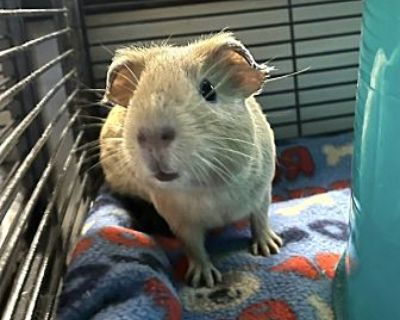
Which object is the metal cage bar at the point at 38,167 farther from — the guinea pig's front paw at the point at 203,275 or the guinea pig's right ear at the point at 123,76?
the guinea pig's front paw at the point at 203,275

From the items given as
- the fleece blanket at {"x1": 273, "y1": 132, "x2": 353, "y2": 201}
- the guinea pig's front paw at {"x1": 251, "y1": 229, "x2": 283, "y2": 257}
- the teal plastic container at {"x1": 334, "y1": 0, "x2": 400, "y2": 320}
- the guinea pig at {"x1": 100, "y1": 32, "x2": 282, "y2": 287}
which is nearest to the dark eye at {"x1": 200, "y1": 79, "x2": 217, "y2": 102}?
the guinea pig at {"x1": 100, "y1": 32, "x2": 282, "y2": 287}

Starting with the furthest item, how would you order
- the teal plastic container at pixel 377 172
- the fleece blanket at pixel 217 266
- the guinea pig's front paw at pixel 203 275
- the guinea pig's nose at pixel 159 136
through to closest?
the guinea pig's front paw at pixel 203 275
the fleece blanket at pixel 217 266
the guinea pig's nose at pixel 159 136
the teal plastic container at pixel 377 172

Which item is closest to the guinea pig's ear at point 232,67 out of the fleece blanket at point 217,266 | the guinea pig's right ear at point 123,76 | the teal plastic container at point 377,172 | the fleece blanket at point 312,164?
the guinea pig's right ear at point 123,76

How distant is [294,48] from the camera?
1853 millimetres

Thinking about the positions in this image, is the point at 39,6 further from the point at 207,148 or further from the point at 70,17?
the point at 207,148

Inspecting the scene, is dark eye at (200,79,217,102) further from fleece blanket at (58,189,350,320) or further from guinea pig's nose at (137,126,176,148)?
fleece blanket at (58,189,350,320)

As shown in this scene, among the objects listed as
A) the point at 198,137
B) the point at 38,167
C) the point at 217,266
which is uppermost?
the point at 198,137

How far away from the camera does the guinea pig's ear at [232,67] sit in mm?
1139

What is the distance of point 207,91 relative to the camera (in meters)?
1.12

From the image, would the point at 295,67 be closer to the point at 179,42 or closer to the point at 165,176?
the point at 179,42

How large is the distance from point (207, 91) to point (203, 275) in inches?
14.1

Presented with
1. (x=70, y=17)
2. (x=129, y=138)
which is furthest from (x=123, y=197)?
(x=129, y=138)

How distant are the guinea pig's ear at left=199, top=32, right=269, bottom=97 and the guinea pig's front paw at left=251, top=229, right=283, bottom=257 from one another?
0.31 m

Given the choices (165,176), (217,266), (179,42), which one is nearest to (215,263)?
(217,266)
